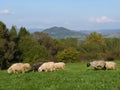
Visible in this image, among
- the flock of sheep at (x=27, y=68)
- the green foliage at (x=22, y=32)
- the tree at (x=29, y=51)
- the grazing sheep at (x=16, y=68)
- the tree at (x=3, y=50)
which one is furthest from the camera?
the green foliage at (x=22, y=32)

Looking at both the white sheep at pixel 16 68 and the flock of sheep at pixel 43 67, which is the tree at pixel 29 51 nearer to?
the flock of sheep at pixel 43 67

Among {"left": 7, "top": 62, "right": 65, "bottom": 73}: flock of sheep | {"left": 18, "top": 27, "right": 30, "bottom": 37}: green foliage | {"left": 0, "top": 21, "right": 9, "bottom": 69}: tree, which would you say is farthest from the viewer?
{"left": 18, "top": 27, "right": 30, "bottom": 37}: green foliage

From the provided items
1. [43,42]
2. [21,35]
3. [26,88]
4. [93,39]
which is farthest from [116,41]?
[26,88]

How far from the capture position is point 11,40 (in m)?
73.1

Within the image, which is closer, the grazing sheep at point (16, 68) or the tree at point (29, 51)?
the grazing sheep at point (16, 68)

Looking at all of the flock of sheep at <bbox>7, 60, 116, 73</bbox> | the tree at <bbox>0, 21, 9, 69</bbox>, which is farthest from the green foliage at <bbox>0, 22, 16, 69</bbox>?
the flock of sheep at <bbox>7, 60, 116, 73</bbox>

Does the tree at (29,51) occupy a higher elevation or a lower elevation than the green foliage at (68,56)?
higher

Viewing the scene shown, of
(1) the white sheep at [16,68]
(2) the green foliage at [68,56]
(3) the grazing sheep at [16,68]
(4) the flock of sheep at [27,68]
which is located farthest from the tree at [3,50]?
(3) the grazing sheep at [16,68]

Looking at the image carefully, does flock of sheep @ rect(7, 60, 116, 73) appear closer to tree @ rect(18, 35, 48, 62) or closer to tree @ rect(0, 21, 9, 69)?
tree @ rect(0, 21, 9, 69)

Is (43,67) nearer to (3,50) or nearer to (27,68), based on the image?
(27,68)

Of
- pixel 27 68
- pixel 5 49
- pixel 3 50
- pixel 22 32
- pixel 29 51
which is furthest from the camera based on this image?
pixel 22 32

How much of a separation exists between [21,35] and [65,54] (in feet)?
42.5

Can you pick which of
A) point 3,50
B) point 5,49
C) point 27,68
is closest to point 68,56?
point 5,49

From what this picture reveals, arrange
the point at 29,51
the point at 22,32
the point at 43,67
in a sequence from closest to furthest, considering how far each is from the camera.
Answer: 1. the point at 43,67
2. the point at 29,51
3. the point at 22,32
